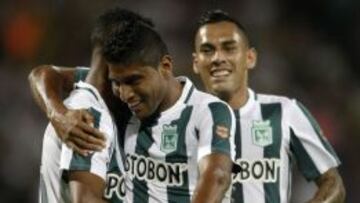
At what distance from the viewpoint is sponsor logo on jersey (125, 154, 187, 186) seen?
347cm

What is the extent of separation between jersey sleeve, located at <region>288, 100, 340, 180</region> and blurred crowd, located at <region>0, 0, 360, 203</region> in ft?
8.02

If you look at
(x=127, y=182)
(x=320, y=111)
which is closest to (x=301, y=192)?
(x=320, y=111)

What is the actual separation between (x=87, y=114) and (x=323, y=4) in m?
4.85

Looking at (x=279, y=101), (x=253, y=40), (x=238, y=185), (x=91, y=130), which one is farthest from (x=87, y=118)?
(x=253, y=40)

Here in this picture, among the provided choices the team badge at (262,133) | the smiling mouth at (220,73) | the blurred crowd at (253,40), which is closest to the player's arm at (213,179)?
the team badge at (262,133)

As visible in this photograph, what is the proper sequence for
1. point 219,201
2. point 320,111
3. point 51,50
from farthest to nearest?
point 51,50, point 320,111, point 219,201

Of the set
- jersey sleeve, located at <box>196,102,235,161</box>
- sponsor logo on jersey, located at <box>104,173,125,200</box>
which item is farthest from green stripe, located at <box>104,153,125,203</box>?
jersey sleeve, located at <box>196,102,235,161</box>

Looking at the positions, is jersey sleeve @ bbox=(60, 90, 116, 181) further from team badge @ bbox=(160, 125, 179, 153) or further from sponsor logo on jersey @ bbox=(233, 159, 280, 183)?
sponsor logo on jersey @ bbox=(233, 159, 280, 183)

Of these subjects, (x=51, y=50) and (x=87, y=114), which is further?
(x=51, y=50)

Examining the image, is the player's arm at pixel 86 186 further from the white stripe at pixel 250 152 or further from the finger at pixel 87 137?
the white stripe at pixel 250 152

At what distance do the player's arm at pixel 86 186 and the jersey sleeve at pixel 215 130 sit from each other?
1.19 ft

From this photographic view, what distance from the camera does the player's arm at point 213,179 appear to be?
3209mm

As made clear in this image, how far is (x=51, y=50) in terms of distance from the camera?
299 inches

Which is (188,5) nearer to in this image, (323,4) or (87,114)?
(323,4)
